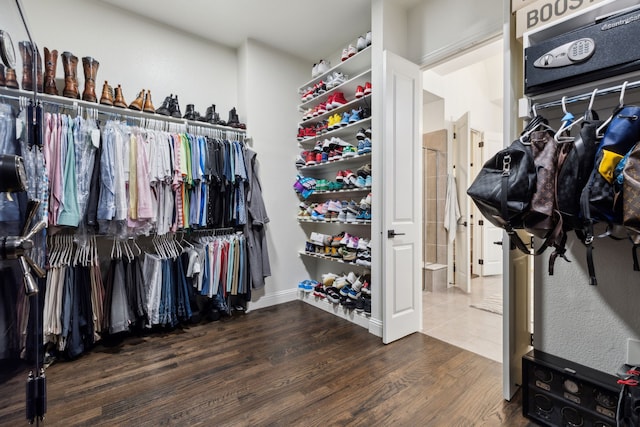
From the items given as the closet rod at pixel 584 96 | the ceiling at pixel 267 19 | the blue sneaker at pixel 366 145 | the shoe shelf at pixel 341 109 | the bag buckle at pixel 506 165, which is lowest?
the bag buckle at pixel 506 165

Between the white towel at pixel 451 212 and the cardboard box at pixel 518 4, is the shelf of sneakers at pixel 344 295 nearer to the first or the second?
the white towel at pixel 451 212

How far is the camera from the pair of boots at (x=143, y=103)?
2498 mm

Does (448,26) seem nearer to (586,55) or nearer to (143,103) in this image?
(586,55)

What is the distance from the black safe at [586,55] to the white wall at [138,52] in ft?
8.62

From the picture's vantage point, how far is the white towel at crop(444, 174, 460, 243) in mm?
3998

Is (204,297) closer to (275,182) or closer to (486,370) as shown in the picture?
(275,182)

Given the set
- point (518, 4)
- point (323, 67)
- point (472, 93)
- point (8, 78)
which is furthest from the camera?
point (472, 93)

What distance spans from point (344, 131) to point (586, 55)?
208 centimetres

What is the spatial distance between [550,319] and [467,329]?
1216mm

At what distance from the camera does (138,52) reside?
9.02ft

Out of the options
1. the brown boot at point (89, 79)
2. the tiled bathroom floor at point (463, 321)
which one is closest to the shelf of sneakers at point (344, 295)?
the tiled bathroom floor at point (463, 321)

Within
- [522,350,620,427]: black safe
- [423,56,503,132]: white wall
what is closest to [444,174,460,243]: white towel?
[423,56,503,132]: white wall

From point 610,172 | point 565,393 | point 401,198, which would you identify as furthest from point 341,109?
point 565,393

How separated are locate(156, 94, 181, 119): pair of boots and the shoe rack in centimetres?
132
